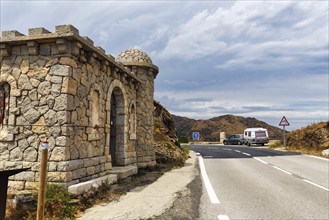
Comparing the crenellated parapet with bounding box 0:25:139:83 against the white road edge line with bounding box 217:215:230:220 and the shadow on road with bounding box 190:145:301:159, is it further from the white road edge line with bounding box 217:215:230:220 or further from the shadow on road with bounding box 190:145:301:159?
the shadow on road with bounding box 190:145:301:159

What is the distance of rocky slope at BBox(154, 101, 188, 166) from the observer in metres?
16.7

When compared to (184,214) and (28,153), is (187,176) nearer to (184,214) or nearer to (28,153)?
(184,214)

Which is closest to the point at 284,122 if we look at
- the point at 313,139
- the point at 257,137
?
the point at 313,139

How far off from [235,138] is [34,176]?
36.6 meters

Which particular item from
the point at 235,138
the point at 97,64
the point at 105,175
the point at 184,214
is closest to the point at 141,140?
the point at 105,175

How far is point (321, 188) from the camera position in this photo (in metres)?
9.71

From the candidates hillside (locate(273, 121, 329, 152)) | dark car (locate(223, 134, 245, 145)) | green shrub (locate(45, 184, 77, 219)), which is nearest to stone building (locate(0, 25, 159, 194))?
green shrub (locate(45, 184, 77, 219))

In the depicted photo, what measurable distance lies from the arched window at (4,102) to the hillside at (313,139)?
22335 mm

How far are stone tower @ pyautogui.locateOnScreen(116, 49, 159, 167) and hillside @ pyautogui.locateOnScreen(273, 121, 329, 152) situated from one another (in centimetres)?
1550

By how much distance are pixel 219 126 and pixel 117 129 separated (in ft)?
224

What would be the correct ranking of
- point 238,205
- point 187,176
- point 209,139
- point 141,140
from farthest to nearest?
point 209,139, point 141,140, point 187,176, point 238,205

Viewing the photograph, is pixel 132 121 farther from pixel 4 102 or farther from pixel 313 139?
pixel 313 139

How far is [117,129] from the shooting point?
39.4 feet

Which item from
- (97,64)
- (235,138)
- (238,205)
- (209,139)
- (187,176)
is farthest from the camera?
(209,139)
